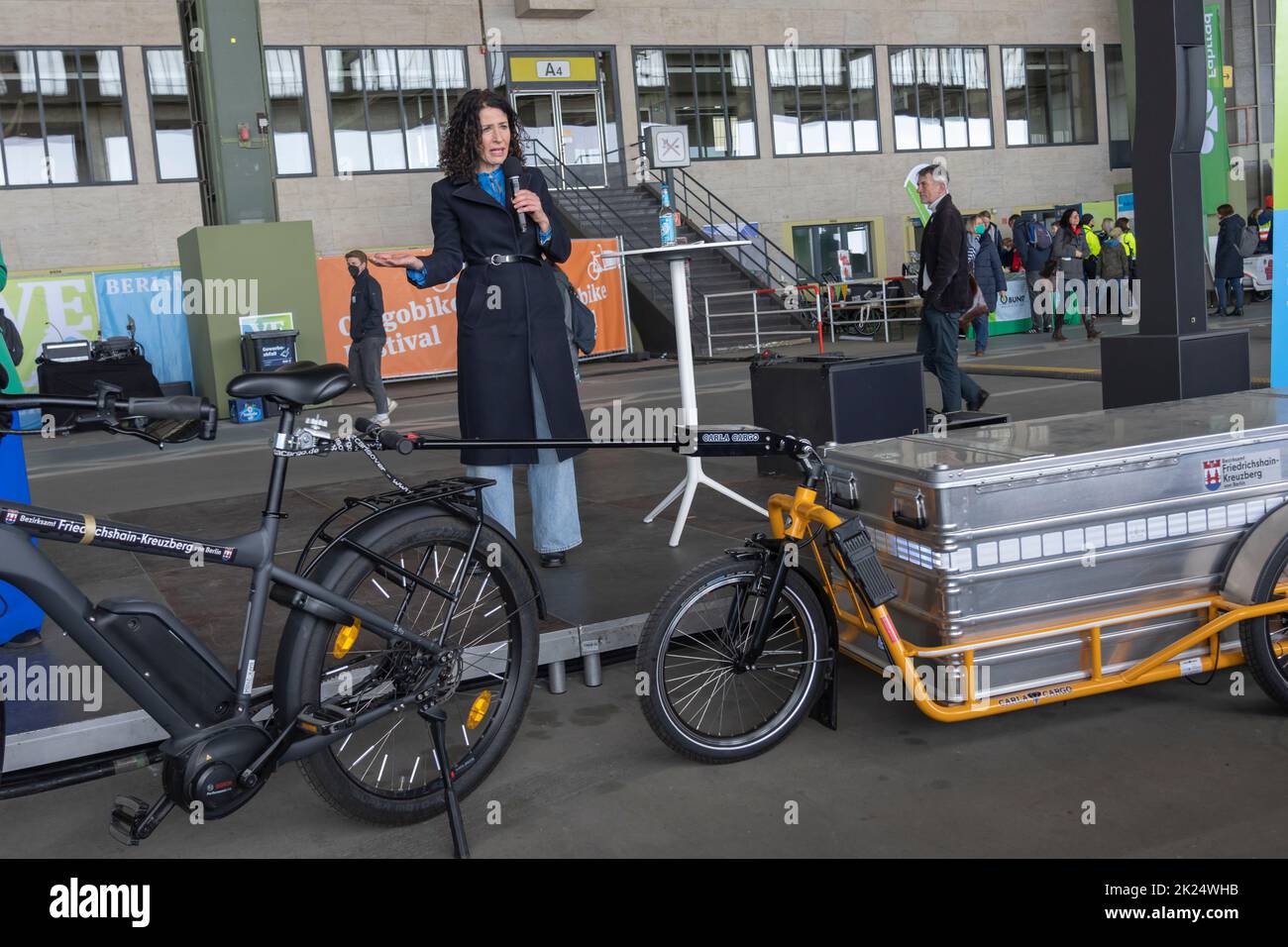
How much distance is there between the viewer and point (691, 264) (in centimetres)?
2400

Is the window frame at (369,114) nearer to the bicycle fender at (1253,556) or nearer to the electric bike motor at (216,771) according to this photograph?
the bicycle fender at (1253,556)

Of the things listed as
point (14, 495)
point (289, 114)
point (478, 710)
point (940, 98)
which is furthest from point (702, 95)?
point (478, 710)

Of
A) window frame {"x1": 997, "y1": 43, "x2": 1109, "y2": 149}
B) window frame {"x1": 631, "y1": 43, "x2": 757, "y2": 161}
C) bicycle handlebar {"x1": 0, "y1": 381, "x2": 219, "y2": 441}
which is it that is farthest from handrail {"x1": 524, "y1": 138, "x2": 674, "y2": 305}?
bicycle handlebar {"x1": 0, "y1": 381, "x2": 219, "y2": 441}

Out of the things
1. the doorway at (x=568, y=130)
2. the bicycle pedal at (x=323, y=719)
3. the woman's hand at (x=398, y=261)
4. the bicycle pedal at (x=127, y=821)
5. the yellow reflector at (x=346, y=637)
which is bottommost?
the bicycle pedal at (x=127, y=821)

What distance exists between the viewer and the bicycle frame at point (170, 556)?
283 cm

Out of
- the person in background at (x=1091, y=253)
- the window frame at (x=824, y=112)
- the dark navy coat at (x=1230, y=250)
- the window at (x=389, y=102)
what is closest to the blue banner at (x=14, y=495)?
the dark navy coat at (x=1230, y=250)

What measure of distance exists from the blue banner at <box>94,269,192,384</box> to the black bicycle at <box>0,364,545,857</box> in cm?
1463

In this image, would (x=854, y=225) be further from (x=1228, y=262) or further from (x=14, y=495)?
(x=14, y=495)

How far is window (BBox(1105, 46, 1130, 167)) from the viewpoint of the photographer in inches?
1264

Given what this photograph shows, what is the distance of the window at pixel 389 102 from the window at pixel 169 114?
2843 mm

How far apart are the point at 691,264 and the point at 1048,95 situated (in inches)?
533

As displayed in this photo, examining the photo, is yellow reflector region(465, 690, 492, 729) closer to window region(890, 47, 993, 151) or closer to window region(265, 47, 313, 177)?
window region(265, 47, 313, 177)

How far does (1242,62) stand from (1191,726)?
1559 inches

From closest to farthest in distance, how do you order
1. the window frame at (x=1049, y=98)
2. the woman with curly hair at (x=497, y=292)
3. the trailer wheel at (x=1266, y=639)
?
1. the trailer wheel at (x=1266, y=639)
2. the woman with curly hair at (x=497, y=292)
3. the window frame at (x=1049, y=98)
